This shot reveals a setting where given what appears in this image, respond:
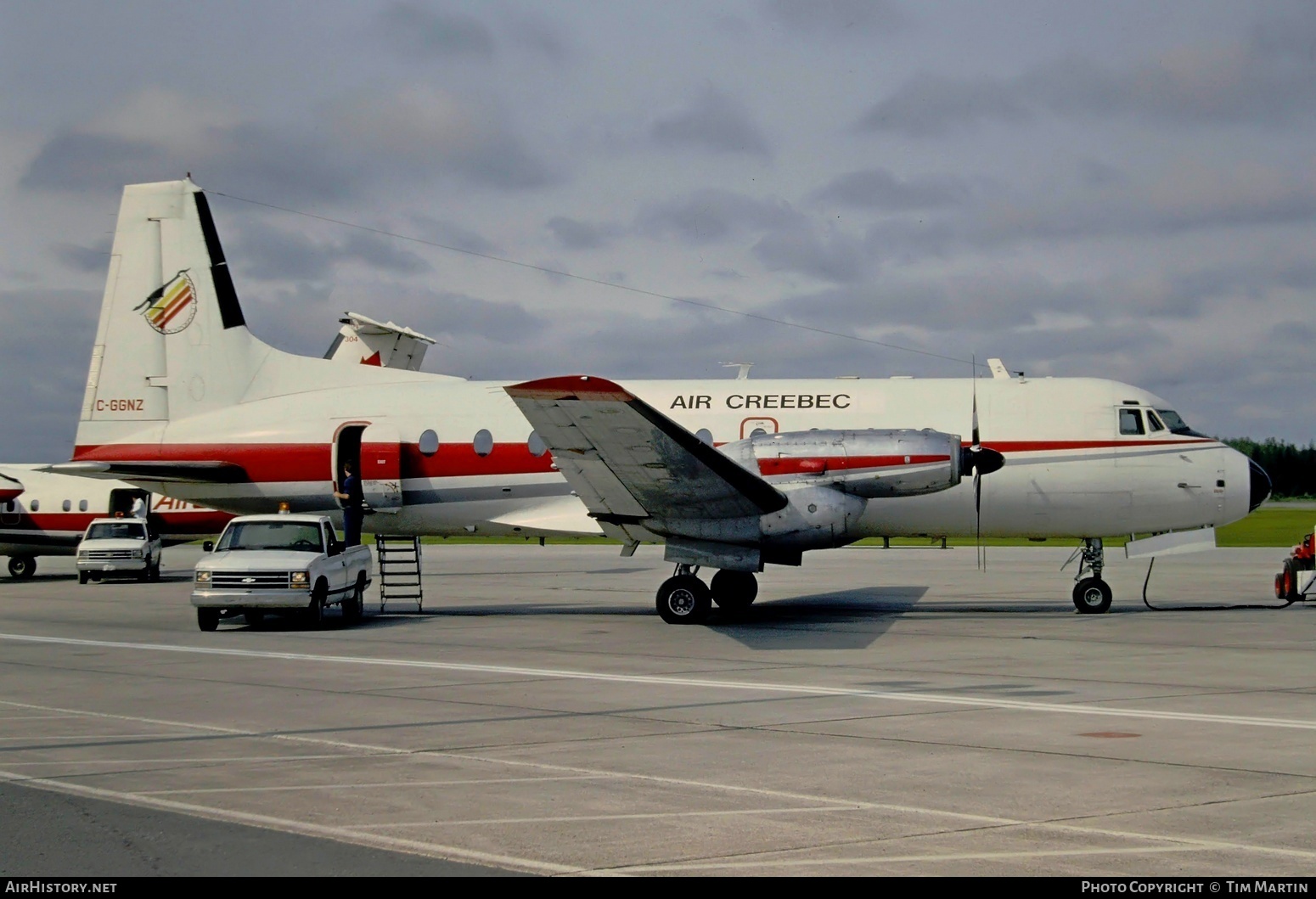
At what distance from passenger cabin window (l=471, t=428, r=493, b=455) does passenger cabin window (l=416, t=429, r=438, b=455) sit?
0.71 meters

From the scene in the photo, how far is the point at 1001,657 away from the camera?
15.0m

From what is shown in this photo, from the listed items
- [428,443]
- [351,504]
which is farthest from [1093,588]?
[351,504]

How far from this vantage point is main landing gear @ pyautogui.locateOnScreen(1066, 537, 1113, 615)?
20.7 meters

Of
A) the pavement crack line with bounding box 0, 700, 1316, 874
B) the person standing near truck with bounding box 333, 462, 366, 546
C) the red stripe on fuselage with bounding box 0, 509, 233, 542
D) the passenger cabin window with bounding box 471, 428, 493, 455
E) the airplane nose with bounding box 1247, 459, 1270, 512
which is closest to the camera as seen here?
the pavement crack line with bounding box 0, 700, 1316, 874

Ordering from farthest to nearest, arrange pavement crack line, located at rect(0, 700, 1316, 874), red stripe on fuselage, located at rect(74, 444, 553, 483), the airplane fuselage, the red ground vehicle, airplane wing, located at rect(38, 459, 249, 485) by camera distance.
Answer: the red ground vehicle → airplane wing, located at rect(38, 459, 249, 485) → red stripe on fuselage, located at rect(74, 444, 553, 483) → the airplane fuselage → pavement crack line, located at rect(0, 700, 1316, 874)

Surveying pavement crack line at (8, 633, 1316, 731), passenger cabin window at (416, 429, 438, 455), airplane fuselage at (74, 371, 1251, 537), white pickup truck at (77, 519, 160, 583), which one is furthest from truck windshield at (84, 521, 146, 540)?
pavement crack line at (8, 633, 1316, 731)

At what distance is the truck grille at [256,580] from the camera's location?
730 inches

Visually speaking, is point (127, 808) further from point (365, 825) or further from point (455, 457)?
point (455, 457)

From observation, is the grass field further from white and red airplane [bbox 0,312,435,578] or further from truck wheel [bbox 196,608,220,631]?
truck wheel [bbox 196,608,220,631]

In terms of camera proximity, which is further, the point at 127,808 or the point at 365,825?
the point at 127,808

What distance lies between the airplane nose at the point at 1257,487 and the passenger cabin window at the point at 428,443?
14.1 metres

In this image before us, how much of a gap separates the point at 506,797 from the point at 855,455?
41.4ft
